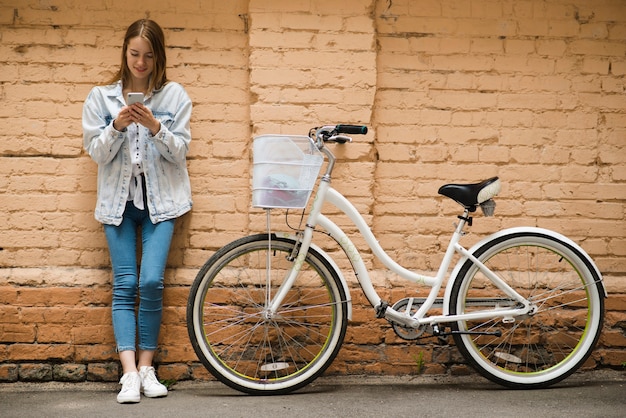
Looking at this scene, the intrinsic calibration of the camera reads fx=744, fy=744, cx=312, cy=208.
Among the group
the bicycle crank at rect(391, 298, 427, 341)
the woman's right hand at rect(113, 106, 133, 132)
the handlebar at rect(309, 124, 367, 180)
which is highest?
the woman's right hand at rect(113, 106, 133, 132)

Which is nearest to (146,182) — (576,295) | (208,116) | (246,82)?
(208,116)

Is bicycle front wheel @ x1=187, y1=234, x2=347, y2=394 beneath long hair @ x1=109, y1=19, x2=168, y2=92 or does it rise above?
beneath

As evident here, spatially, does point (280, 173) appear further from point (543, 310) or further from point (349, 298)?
point (543, 310)

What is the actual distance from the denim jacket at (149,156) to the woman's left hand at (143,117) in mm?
90

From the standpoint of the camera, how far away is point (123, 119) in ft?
12.8

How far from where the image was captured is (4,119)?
14.3 ft

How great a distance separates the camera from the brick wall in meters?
4.36

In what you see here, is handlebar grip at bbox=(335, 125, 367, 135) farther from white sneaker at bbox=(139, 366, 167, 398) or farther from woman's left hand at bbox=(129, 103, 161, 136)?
white sneaker at bbox=(139, 366, 167, 398)

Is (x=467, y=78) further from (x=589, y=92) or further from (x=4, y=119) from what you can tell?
(x=4, y=119)

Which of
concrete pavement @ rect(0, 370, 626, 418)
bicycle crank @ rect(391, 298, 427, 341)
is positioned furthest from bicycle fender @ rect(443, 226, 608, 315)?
concrete pavement @ rect(0, 370, 626, 418)

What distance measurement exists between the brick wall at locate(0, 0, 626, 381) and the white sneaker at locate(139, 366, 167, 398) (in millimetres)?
247

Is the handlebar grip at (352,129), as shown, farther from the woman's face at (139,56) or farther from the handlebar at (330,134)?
the woman's face at (139,56)

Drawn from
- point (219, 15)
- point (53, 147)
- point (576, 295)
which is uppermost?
point (219, 15)

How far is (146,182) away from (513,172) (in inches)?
86.3
